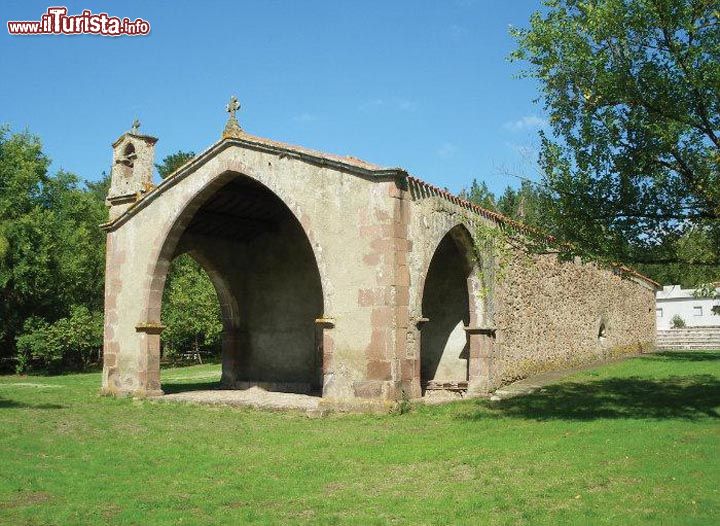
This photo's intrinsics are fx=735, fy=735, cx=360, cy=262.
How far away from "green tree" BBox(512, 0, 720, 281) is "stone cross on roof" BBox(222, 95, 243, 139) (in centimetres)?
629

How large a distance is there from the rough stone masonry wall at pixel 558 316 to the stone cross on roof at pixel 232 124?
6.68 meters

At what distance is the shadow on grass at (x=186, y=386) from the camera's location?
1961 cm

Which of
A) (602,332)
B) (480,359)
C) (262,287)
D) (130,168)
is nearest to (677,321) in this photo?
(602,332)

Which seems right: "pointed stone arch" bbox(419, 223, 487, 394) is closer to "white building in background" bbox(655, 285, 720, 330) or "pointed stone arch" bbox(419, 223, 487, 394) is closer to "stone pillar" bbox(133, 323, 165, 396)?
"stone pillar" bbox(133, 323, 165, 396)

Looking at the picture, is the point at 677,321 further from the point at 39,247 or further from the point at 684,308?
the point at 39,247

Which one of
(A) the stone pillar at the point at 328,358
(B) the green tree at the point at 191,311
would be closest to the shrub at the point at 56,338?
(B) the green tree at the point at 191,311

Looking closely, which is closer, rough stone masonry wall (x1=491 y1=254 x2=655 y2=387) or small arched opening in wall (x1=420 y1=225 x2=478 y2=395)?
small arched opening in wall (x1=420 y1=225 x2=478 y2=395)

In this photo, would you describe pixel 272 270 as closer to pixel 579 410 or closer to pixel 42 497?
pixel 579 410

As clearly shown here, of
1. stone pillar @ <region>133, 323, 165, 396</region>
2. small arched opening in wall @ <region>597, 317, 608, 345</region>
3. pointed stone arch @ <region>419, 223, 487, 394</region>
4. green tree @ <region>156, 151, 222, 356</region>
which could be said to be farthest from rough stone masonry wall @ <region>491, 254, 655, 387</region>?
green tree @ <region>156, 151, 222, 356</region>

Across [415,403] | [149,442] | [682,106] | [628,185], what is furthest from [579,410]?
[149,442]

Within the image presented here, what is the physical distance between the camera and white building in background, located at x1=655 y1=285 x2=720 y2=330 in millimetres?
50344

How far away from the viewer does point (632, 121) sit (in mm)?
11391

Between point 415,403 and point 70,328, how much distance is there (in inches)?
872

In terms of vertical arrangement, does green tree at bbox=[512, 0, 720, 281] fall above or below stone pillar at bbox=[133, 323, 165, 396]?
above
